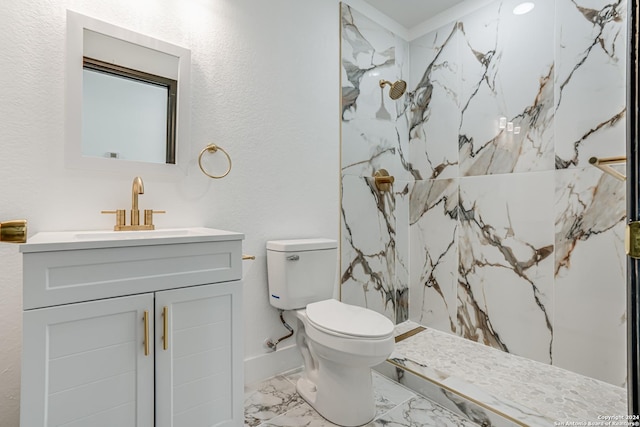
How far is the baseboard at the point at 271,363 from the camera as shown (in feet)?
5.87

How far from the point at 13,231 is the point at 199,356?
688 mm

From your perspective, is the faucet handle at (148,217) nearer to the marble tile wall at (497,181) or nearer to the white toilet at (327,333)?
the white toilet at (327,333)

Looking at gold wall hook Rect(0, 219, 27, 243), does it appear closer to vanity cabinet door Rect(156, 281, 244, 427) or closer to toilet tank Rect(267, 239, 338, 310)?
vanity cabinet door Rect(156, 281, 244, 427)

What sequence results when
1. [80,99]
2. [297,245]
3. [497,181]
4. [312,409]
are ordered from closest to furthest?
[80,99] < [312,409] < [297,245] < [497,181]

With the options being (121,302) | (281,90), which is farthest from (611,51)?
(121,302)

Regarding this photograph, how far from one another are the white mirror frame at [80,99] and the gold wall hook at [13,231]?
0.53 metres

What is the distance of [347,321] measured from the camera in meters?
1.50

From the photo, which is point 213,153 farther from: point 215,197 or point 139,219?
point 139,219

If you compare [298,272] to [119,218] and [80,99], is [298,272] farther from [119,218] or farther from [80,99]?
[80,99]

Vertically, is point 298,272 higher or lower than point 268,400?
higher

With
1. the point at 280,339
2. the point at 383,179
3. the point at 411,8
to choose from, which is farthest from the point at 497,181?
the point at 280,339

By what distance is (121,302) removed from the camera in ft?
3.45

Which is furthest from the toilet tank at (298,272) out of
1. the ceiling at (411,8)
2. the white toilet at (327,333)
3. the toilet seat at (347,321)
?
the ceiling at (411,8)

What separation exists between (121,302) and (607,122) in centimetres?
236
